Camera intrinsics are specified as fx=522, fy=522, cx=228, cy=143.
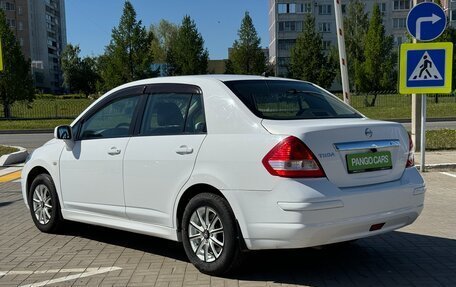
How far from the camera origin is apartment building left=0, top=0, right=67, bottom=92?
363 feet

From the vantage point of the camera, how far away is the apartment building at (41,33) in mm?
110750

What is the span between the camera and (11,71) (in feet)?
111

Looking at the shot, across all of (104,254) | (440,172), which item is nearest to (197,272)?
(104,254)

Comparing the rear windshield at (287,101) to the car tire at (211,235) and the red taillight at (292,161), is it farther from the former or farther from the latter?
the car tire at (211,235)

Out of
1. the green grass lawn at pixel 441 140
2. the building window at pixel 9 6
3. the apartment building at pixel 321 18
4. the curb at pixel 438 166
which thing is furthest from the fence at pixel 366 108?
the building window at pixel 9 6

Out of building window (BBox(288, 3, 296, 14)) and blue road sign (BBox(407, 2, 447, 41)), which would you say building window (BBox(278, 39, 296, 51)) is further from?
blue road sign (BBox(407, 2, 447, 41))

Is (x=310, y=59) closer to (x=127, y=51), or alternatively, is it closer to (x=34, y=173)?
(x=127, y=51)

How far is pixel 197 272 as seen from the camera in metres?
4.74

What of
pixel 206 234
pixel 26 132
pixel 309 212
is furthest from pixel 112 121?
pixel 26 132

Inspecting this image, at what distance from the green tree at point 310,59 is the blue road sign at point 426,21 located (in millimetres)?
31822

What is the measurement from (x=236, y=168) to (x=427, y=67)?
7.37 meters

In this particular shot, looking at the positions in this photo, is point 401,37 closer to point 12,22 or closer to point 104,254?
point 12,22

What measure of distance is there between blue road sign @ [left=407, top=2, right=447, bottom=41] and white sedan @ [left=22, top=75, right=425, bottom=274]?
5.67m

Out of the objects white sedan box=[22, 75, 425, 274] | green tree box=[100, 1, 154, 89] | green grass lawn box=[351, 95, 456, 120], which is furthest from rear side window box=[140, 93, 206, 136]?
green tree box=[100, 1, 154, 89]
